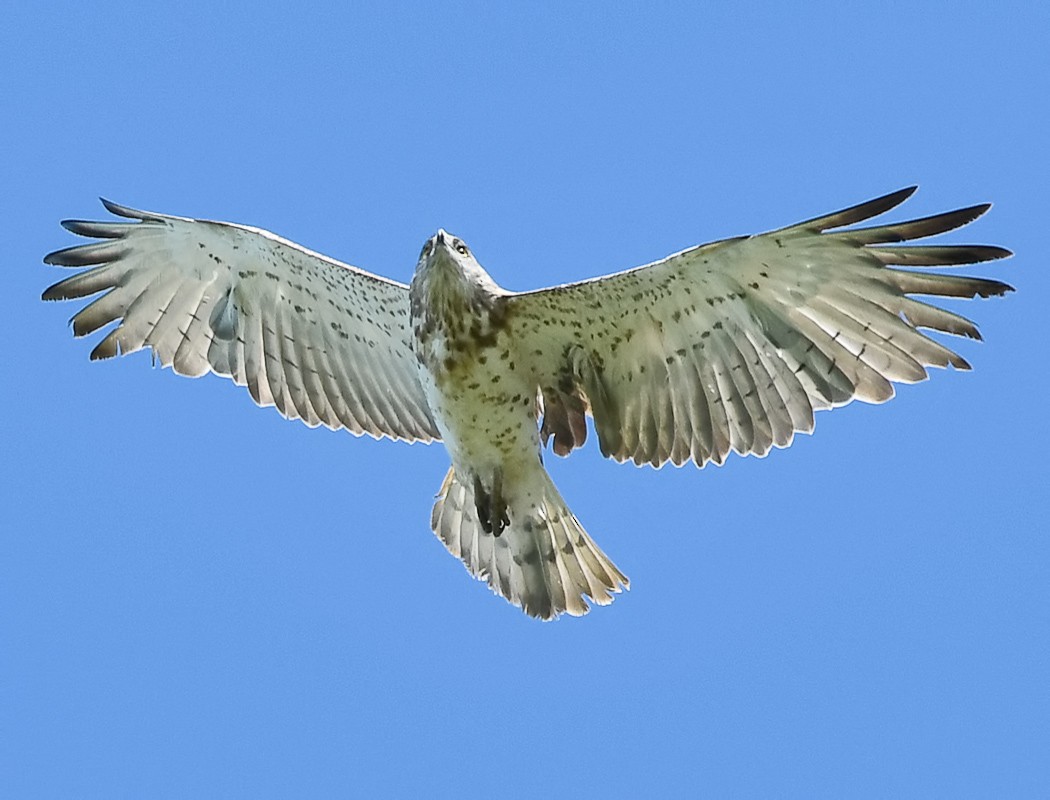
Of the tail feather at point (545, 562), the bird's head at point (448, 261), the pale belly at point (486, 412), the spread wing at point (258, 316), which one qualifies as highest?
the spread wing at point (258, 316)

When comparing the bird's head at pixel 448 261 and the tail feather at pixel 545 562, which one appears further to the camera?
the tail feather at pixel 545 562

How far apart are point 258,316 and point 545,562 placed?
2641mm

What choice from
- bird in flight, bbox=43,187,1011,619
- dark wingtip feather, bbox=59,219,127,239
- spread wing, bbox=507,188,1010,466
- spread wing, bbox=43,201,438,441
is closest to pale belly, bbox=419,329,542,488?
bird in flight, bbox=43,187,1011,619

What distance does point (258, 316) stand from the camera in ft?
40.4

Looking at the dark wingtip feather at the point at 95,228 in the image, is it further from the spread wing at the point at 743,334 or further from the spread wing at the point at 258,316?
the spread wing at the point at 743,334

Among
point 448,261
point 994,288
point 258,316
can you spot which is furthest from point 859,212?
point 258,316

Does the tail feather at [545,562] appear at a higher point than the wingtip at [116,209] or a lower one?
lower

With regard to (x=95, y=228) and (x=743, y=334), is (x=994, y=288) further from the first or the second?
(x=95, y=228)

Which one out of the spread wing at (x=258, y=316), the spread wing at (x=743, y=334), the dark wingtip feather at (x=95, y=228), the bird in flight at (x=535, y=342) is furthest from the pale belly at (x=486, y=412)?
the dark wingtip feather at (x=95, y=228)

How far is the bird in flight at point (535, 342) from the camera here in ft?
35.3

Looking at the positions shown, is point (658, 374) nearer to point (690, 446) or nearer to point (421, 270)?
point (690, 446)

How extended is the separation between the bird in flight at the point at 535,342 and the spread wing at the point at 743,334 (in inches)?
0.5

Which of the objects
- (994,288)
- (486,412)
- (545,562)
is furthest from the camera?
(545,562)

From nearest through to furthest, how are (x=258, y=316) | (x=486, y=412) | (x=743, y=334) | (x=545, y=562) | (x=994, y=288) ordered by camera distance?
(x=994, y=288) → (x=743, y=334) → (x=486, y=412) → (x=545, y=562) → (x=258, y=316)
